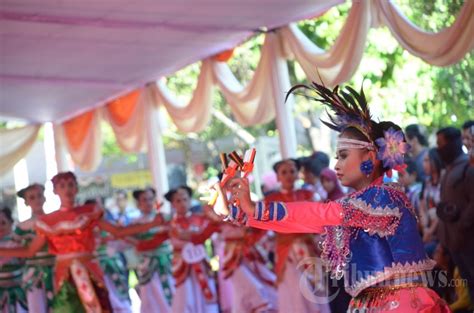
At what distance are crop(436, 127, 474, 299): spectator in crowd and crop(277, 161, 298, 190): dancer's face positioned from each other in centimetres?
139

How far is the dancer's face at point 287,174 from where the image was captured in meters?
7.98

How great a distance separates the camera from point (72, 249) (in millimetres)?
7414

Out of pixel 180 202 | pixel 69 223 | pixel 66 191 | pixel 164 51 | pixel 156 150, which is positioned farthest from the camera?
pixel 156 150

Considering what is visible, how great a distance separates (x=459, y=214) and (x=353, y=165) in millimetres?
2938

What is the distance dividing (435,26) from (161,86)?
12.9 ft

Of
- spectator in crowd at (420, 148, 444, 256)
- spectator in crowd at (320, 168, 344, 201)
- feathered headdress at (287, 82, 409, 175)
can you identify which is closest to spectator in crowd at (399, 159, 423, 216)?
spectator in crowd at (420, 148, 444, 256)

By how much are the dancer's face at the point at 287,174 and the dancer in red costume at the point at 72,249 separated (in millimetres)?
1618

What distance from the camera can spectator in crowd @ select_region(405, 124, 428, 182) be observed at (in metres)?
8.48

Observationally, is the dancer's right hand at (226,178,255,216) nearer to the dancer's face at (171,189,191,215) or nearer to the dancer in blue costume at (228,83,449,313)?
the dancer in blue costume at (228,83,449,313)

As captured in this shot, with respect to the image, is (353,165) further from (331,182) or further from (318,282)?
(318,282)

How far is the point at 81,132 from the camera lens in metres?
13.5

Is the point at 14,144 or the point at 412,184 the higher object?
the point at 14,144

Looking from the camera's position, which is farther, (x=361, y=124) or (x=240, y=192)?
(x=361, y=124)

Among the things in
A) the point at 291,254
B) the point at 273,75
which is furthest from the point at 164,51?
the point at 291,254
